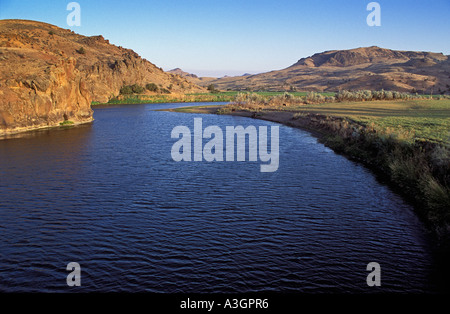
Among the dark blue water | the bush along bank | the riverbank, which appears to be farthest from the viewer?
the riverbank

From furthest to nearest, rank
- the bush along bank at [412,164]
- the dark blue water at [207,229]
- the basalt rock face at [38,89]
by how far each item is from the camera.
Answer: the basalt rock face at [38,89]
the bush along bank at [412,164]
the dark blue water at [207,229]

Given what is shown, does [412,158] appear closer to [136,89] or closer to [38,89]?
[38,89]

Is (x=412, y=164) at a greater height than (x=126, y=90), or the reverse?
(x=126, y=90)

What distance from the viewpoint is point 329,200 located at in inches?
628

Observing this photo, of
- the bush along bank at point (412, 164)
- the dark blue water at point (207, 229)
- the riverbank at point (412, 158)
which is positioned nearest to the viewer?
the dark blue water at point (207, 229)

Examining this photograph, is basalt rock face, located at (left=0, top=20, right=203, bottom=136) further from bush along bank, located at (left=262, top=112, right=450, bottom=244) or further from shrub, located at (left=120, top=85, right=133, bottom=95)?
shrub, located at (left=120, top=85, right=133, bottom=95)

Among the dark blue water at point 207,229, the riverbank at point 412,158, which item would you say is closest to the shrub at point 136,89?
the riverbank at point 412,158

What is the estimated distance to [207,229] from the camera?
1271 cm

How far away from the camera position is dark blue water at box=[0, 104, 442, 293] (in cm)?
950

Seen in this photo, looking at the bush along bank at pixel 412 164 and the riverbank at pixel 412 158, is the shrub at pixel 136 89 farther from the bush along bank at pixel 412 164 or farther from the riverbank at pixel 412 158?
the bush along bank at pixel 412 164

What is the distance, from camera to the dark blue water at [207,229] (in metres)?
9.50

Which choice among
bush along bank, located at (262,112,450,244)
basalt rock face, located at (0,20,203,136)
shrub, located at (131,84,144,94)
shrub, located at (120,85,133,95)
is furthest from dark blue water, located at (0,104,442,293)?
shrub, located at (131,84,144,94)

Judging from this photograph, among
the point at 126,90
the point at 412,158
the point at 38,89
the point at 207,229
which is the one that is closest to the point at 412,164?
the point at 412,158

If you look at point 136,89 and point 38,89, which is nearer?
point 38,89
